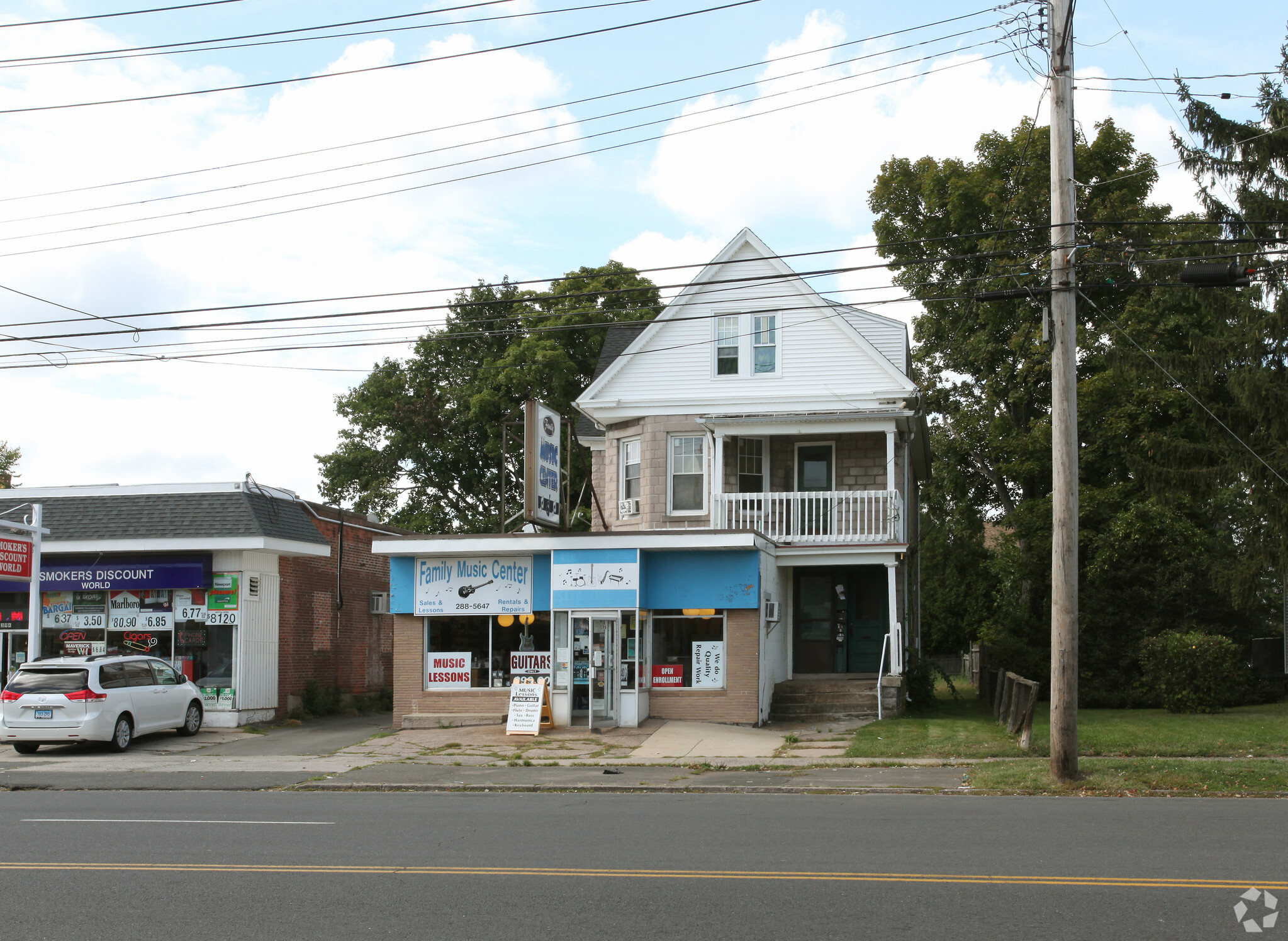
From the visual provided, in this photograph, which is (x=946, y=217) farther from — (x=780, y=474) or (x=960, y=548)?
(x=780, y=474)

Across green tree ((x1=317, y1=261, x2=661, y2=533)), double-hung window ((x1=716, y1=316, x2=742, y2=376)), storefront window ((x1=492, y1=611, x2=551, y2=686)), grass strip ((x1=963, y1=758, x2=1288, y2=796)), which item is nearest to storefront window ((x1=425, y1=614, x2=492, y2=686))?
storefront window ((x1=492, y1=611, x2=551, y2=686))

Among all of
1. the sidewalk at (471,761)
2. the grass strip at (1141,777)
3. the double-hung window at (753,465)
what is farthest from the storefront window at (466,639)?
the grass strip at (1141,777)

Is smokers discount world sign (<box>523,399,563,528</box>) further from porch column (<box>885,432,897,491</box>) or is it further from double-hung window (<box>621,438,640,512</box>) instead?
porch column (<box>885,432,897,491</box>)

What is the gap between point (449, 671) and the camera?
2383 cm

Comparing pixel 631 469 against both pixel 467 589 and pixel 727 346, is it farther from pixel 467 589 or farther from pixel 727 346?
pixel 467 589

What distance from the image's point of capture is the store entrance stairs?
23.5 metres

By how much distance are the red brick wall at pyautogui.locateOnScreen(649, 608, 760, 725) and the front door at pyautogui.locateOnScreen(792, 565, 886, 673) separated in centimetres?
431

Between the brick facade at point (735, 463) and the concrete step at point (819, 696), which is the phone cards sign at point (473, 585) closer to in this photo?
the brick facade at point (735, 463)

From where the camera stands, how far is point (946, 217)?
3634 centimetres

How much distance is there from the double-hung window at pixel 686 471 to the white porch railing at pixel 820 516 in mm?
1018

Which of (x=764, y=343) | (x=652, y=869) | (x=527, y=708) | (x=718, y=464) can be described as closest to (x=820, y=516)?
(x=718, y=464)

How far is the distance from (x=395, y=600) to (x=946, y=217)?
21.6m

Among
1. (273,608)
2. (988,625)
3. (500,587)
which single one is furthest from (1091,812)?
(988,625)

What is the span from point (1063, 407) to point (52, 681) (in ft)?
55.8
